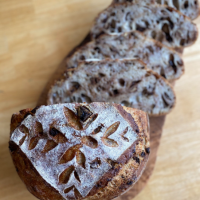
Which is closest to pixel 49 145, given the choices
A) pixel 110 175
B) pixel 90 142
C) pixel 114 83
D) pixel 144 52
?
pixel 90 142

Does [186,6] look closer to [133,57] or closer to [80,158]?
[133,57]

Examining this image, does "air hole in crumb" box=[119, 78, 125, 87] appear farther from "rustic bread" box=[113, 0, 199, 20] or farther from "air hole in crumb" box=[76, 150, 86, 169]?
"rustic bread" box=[113, 0, 199, 20]

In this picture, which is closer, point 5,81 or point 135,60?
point 135,60

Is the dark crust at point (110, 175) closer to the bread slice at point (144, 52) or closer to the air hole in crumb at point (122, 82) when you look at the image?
the air hole in crumb at point (122, 82)

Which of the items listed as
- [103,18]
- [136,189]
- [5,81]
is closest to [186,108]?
[136,189]

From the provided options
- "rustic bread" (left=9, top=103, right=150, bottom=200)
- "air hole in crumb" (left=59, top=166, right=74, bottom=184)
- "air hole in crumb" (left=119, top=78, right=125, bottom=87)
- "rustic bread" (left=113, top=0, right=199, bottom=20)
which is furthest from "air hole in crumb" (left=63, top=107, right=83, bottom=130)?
"rustic bread" (left=113, top=0, right=199, bottom=20)

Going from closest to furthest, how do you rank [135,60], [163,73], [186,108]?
1. [135,60]
2. [163,73]
3. [186,108]

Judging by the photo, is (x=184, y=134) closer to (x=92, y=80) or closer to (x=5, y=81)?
(x=92, y=80)
